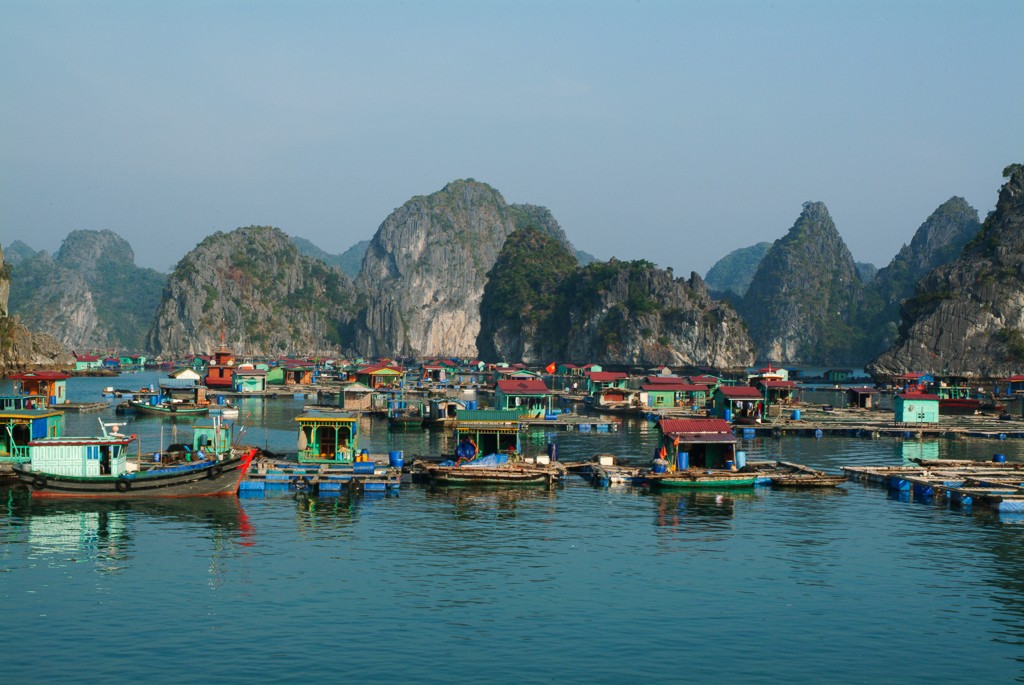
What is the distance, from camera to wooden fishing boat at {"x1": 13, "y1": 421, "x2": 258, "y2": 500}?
48.8 meters

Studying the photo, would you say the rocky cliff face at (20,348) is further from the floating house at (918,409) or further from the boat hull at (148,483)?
the floating house at (918,409)

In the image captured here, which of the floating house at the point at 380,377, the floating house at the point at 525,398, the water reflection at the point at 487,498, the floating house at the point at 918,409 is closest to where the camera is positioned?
the water reflection at the point at 487,498

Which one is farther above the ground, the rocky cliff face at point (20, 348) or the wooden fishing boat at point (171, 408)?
the rocky cliff face at point (20, 348)

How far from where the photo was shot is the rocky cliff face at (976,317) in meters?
180

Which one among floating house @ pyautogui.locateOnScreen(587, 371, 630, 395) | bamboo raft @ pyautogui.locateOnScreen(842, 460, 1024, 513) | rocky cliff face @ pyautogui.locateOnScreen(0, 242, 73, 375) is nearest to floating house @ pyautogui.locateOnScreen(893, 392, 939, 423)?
bamboo raft @ pyautogui.locateOnScreen(842, 460, 1024, 513)

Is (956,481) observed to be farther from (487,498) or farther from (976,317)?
(976,317)

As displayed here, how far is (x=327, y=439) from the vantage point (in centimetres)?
5912

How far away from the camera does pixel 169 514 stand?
46.4 meters

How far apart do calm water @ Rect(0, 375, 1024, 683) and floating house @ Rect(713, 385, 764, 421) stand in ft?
133

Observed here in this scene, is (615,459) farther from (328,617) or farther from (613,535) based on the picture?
(328,617)

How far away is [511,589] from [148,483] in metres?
Result: 22.4

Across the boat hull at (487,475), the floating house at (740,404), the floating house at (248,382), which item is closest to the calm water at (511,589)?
the boat hull at (487,475)

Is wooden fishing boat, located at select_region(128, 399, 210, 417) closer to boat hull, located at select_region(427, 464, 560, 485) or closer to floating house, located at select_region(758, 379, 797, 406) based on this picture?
boat hull, located at select_region(427, 464, 560, 485)

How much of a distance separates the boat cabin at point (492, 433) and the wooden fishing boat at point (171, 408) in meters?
48.5
